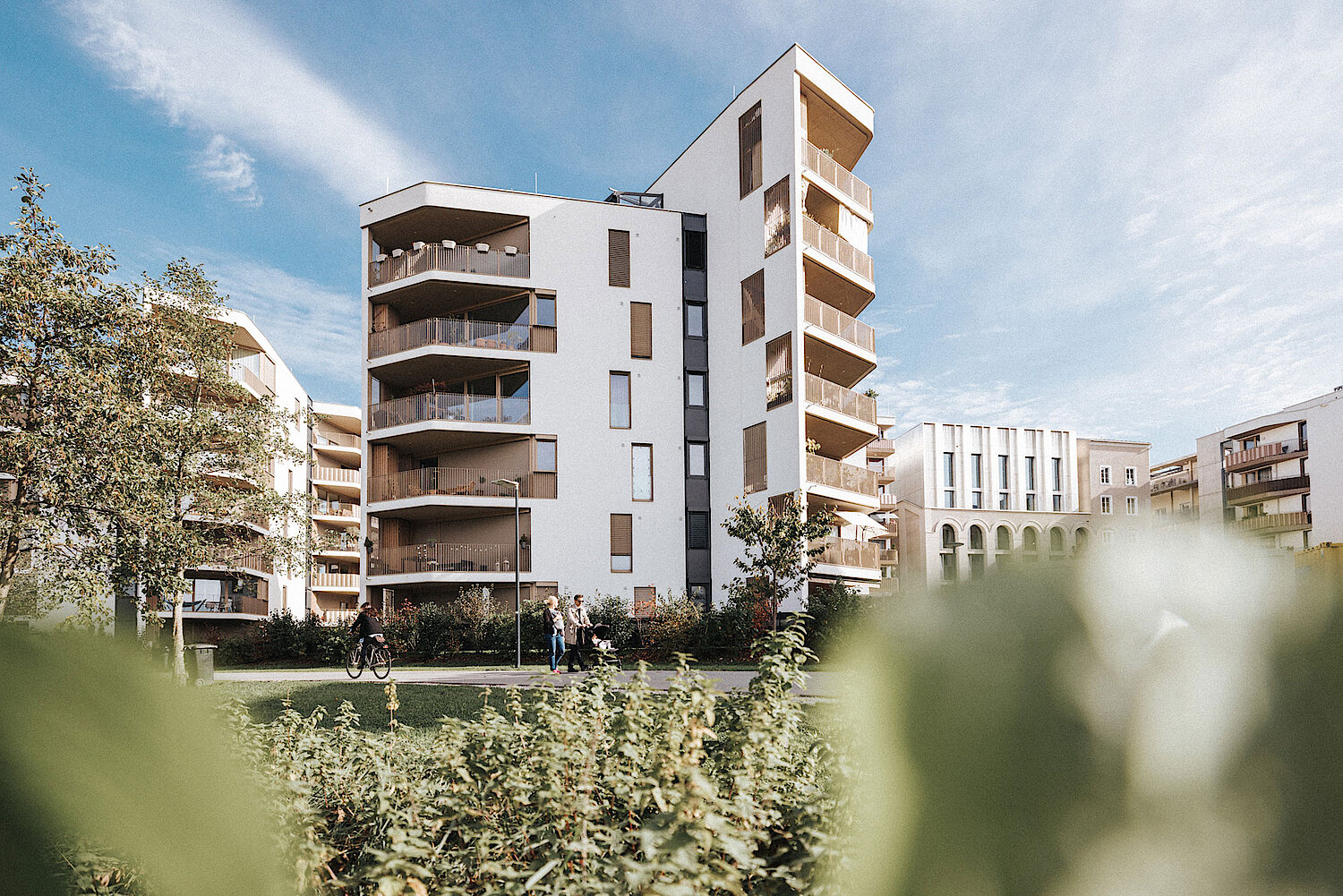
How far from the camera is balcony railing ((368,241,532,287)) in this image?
33.0 meters

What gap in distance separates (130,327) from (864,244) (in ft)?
91.0

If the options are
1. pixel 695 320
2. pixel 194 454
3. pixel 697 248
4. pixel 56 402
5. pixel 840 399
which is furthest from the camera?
pixel 697 248

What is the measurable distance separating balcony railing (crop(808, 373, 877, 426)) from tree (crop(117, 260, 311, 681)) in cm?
1674

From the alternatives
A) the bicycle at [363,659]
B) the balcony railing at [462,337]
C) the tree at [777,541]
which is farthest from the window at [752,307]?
the bicycle at [363,659]

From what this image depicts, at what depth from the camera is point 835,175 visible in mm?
32594

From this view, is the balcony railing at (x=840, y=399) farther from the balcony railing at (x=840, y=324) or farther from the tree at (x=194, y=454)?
the tree at (x=194, y=454)

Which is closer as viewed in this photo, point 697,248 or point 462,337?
point 462,337

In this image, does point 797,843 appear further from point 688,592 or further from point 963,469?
point 963,469

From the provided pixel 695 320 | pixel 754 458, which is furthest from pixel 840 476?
pixel 695 320

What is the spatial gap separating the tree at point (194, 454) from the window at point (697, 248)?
1853 cm

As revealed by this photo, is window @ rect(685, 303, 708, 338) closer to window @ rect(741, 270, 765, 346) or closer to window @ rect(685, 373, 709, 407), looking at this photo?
window @ rect(685, 373, 709, 407)

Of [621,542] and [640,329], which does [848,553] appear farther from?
[640,329]

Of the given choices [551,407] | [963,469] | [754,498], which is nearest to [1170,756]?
[754,498]

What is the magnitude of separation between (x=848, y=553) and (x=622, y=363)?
11315mm
